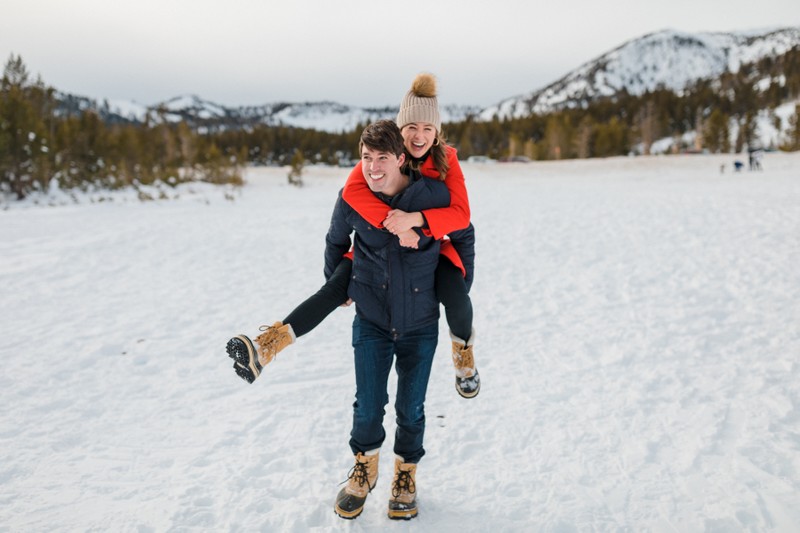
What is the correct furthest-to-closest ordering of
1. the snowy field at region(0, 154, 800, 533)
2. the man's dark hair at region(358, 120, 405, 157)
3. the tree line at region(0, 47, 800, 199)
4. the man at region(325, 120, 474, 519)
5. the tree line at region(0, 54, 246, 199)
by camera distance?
the tree line at region(0, 47, 800, 199), the tree line at region(0, 54, 246, 199), the snowy field at region(0, 154, 800, 533), the man at region(325, 120, 474, 519), the man's dark hair at region(358, 120, 405, 157)

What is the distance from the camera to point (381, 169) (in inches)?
84.1

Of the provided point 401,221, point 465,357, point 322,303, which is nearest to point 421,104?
point 401,221

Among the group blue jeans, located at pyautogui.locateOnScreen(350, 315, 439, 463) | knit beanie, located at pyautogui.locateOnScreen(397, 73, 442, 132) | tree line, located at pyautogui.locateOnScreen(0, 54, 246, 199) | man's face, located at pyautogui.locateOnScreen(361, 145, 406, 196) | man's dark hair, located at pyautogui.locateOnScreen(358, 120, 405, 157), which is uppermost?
tree line, located at pyautogui.locateOnScreen(0, 54, 246, 199)

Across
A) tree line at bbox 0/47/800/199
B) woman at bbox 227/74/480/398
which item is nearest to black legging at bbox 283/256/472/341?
woman at bbox 227/74/480/398

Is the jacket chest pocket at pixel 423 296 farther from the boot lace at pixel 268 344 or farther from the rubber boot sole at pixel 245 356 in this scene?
the rubber boot sole at pixel 245 356

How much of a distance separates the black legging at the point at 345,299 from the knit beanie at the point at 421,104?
71 cm

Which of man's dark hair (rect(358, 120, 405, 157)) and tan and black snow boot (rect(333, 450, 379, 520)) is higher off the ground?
man's dark hair (rect(358, 120, 405, 157))

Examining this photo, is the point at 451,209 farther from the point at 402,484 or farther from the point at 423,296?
the point at 402,484

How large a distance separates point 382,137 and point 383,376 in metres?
1.14

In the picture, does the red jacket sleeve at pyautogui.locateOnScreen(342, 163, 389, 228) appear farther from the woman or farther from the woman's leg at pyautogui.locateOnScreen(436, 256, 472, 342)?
the woman's leg at pyautogui.locateOnScreen(436, 256, 472, 342)

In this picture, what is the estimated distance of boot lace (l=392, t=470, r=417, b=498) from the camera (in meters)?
2.51

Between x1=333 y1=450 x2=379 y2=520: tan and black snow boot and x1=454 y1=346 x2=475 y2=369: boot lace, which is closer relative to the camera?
x1=454 y1=346 x2=475 y2=369: boot lace

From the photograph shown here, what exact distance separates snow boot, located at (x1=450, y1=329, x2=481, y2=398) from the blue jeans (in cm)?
13

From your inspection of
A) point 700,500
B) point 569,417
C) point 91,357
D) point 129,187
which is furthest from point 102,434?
point 129,187
